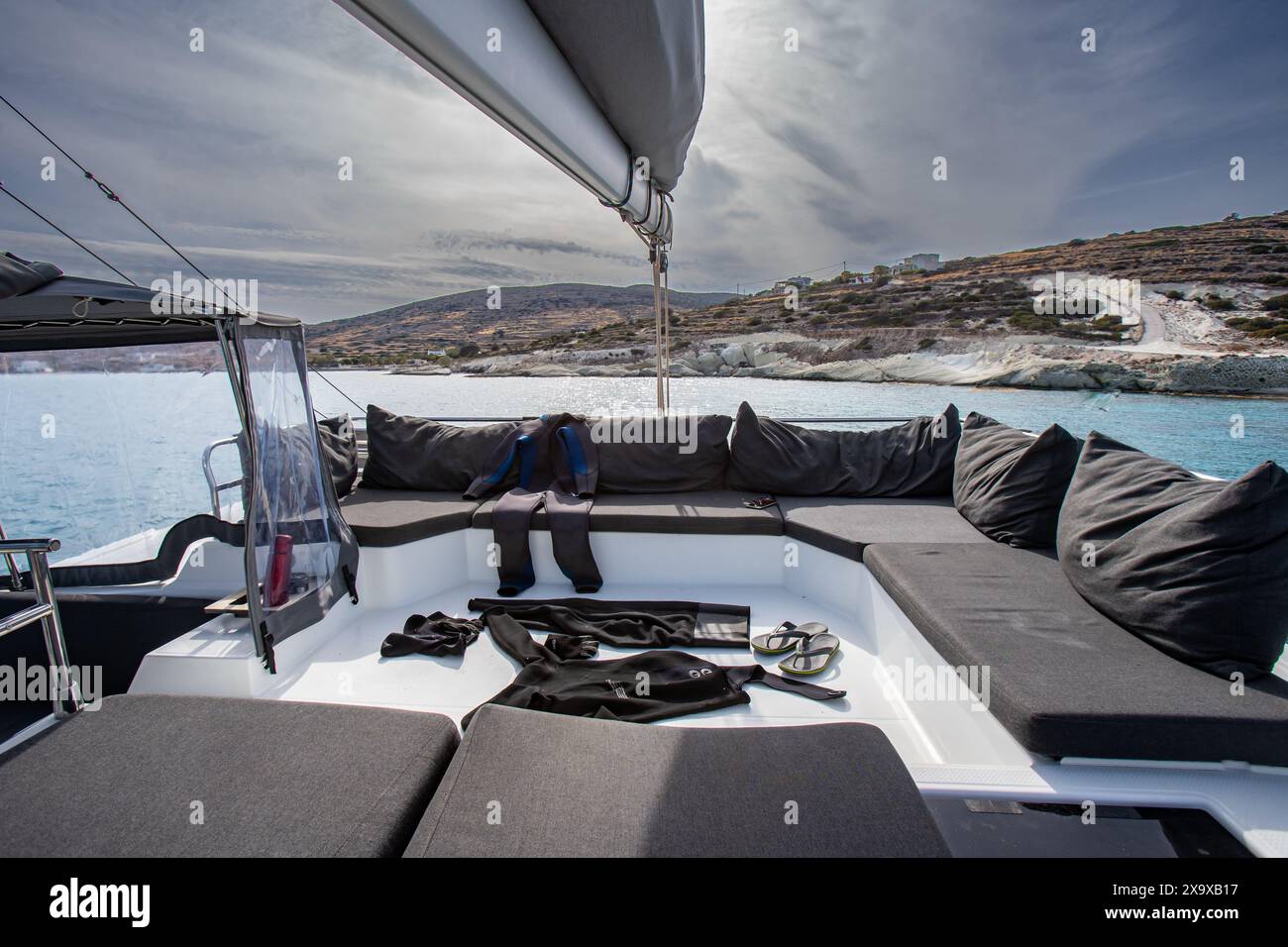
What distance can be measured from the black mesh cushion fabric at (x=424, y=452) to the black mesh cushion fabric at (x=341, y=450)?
0.34ft

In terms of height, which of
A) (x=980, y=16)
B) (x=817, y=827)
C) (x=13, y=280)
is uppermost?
(x=980, y=16)

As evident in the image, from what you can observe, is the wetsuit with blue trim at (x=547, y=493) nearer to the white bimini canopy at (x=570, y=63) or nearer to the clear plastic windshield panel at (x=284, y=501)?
the clear plastic windshield panel at (x=284, y=501)

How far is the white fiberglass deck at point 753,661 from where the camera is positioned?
1.09 m

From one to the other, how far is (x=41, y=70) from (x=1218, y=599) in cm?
544

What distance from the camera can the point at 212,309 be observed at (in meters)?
1.60

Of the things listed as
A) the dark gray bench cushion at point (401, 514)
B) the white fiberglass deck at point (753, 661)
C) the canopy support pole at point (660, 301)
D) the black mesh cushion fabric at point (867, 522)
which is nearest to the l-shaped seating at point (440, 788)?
the white fiberglass deck at point (753, 661)

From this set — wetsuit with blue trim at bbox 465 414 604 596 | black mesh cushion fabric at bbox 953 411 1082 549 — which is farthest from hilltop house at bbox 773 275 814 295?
black mesh cushion fabric at bbox 953 411 1082 549

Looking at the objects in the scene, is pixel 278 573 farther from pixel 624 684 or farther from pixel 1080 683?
pixel 1080 683

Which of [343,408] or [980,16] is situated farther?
[343,408]

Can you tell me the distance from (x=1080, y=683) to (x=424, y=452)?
3.03m

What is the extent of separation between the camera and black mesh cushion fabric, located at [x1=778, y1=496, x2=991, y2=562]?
7.66ft
